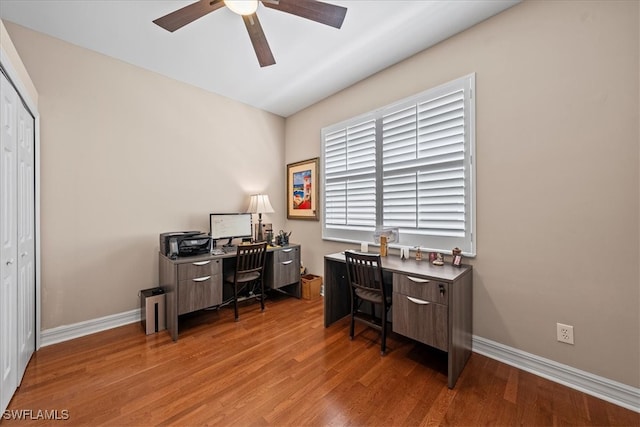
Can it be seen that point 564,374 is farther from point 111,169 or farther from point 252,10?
point 111,169

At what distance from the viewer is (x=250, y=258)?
119 inches

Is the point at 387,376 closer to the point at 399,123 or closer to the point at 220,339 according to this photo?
the point at 220,339

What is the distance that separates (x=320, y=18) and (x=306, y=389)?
2.65 meters

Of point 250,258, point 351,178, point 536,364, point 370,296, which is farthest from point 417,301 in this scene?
point 250,258

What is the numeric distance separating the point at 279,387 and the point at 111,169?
2.71 m

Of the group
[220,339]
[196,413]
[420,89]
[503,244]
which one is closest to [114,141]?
[220,339]

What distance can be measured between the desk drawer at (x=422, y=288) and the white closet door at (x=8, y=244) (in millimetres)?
2608

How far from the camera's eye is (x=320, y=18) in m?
1.85

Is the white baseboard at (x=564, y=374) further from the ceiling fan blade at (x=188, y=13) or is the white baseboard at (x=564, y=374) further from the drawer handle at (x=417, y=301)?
the ceiling fan blade at (x=188, y=13)

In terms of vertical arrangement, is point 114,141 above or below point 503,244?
above

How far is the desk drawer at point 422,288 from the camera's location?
189 centimetres

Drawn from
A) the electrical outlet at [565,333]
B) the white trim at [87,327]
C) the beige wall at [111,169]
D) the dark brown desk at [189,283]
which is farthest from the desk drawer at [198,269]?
the electrical outlet at [565,333]

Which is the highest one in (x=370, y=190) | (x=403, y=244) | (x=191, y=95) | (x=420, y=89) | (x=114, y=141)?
(x=191, y=95)

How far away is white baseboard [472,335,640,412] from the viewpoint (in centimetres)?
163
